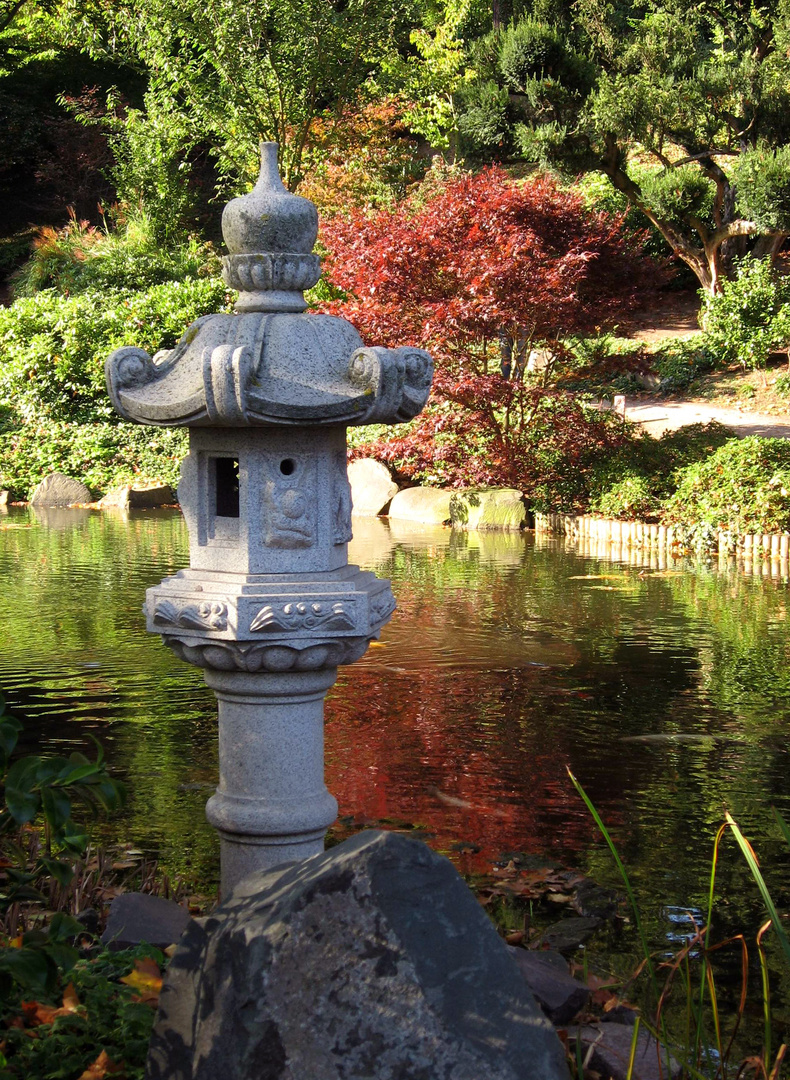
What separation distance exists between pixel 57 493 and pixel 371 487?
545 cm

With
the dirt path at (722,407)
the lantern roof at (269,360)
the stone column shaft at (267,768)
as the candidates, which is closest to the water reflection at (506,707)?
the stone column shaft at (267,768)

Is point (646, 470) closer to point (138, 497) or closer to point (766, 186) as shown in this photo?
point (766, 186)

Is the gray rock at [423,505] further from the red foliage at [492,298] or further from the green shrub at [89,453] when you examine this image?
the green shrub at [89,453]

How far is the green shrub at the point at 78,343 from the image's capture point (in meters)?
20.8

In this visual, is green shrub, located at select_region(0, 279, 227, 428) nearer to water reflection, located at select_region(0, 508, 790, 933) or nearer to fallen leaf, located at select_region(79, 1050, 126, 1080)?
→ water reflection, located at select_region(0, 508, 790, 933)

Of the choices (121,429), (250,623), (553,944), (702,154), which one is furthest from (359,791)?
(702,154)

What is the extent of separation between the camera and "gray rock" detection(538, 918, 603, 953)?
3846mm

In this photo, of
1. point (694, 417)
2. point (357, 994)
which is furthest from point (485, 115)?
point (357, 994)

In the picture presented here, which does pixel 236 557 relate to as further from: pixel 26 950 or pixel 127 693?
pixel 127 693

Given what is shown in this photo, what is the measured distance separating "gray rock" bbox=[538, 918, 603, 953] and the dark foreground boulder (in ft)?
5.50

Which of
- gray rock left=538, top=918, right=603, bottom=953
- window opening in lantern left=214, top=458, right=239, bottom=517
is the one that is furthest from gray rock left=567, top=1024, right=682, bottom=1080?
window opening in lantern left=214, top=458, right=239, bottom=517

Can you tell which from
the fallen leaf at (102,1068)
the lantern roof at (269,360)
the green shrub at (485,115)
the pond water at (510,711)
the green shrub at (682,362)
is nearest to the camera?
the fallen leaf at (102,1068)

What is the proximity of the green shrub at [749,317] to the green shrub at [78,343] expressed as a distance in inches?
356

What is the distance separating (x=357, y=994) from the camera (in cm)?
216
